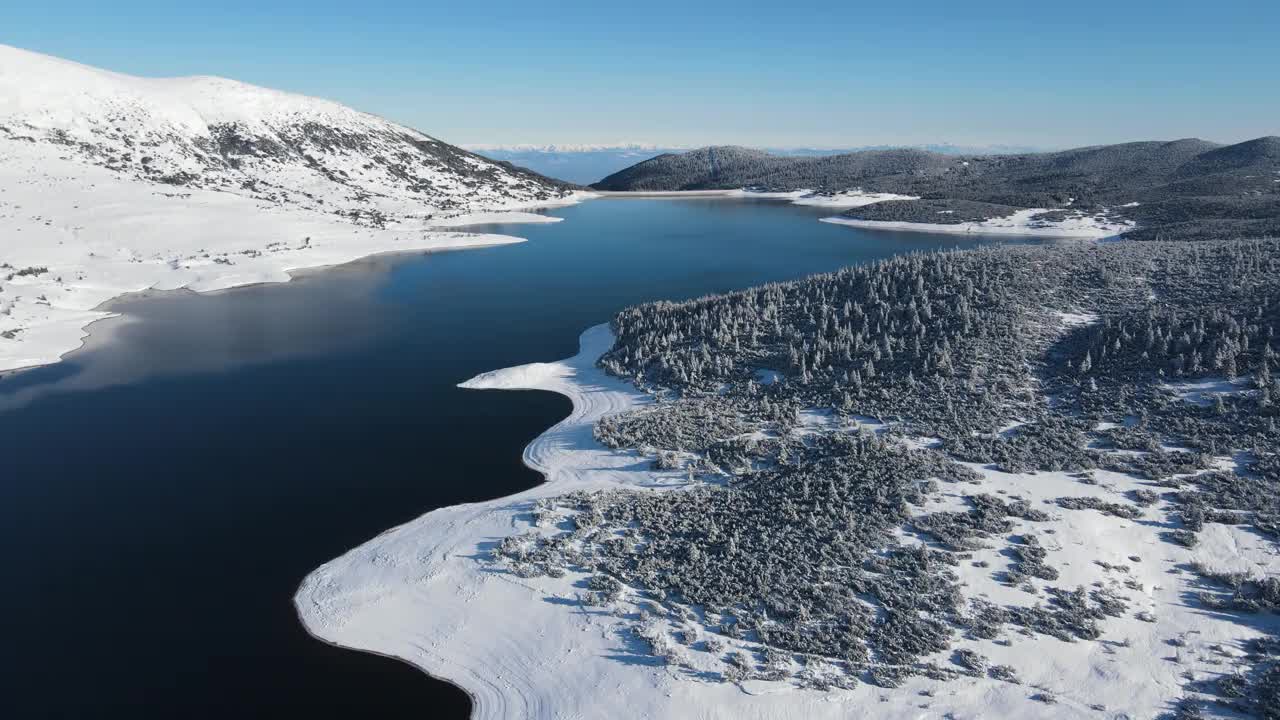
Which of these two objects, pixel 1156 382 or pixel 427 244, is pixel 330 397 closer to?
pixel 1156 382

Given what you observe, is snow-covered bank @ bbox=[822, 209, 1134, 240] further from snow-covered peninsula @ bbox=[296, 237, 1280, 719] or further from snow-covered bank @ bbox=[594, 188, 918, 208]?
snow-covered peninsula @ bbox=[296, 237, 1280, 719]

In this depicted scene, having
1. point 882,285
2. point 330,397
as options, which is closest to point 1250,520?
point 882,285

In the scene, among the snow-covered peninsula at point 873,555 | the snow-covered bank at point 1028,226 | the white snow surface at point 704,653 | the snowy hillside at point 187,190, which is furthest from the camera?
the snow-covered bank at point 1028,226

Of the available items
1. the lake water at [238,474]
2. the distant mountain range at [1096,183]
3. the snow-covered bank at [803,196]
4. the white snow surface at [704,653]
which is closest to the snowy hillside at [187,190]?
the lake water at [238,474]

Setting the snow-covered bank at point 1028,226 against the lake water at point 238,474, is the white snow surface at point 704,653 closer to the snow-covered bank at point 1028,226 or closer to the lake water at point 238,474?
the lake water at point 238,474

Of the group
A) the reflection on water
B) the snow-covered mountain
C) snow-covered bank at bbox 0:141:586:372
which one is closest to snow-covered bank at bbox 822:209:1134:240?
snow-covered bank at bbox 0:141:586:372

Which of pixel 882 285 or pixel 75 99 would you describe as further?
pixel 75 99

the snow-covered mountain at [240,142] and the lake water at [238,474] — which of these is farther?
the snow-covered mountain at [240,142]
